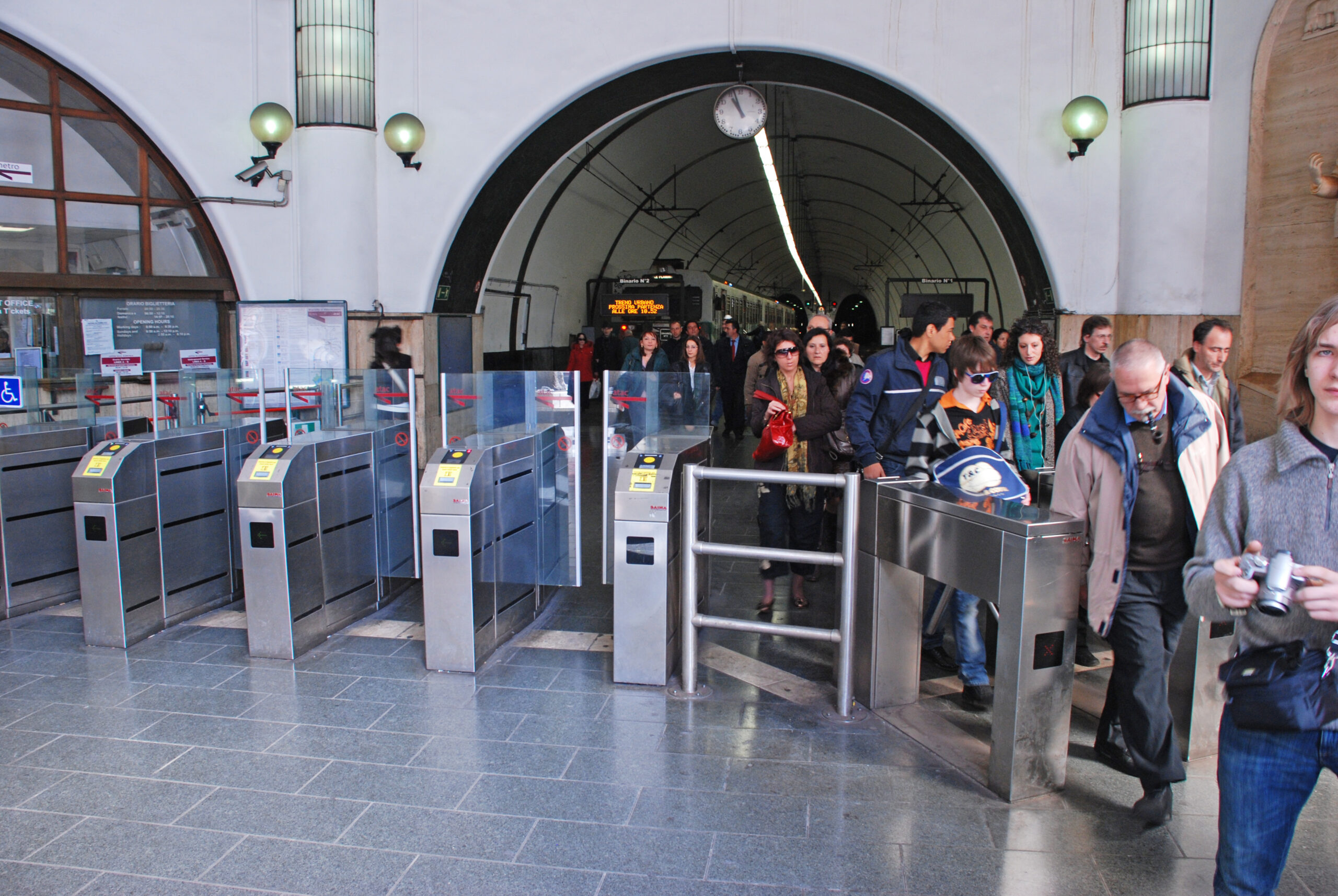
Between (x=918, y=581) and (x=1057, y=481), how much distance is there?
836mm

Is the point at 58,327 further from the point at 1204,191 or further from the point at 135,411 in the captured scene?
the point at 1204,191

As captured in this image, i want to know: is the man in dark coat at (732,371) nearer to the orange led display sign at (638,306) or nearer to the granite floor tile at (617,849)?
the orange led display sign at (638,306)

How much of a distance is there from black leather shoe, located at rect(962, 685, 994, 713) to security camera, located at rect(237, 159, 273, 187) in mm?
7393

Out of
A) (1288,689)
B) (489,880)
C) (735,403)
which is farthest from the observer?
(735,403)

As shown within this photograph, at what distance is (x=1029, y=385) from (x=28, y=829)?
497cm

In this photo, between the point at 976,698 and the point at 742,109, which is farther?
the point at 742,109

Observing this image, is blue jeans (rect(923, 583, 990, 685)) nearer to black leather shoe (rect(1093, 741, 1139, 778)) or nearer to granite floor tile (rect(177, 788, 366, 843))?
black leather shoe (rect(1093, 741, 1139, 778))

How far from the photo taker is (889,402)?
181 inches

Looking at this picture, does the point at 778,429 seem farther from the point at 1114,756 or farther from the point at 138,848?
the point at 138,848

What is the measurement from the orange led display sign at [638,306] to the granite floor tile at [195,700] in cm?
1375

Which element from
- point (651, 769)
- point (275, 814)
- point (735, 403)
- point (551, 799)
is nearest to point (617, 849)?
point (551, 799)

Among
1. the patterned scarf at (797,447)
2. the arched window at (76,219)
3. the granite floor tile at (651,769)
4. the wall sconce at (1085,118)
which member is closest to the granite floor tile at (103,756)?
the granite floor tile at (651,769)

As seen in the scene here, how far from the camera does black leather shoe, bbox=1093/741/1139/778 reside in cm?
333

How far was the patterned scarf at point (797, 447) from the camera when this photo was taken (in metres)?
5.00
